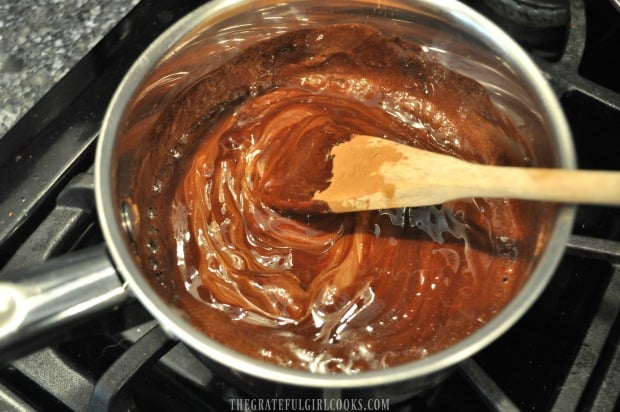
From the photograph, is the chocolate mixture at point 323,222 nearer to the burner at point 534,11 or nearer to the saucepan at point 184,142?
the saucepan at point 184,142

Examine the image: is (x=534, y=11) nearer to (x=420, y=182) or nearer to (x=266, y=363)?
(x=420, y=182)

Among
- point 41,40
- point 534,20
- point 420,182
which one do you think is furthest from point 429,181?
point 41,40

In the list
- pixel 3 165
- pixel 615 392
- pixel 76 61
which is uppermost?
pixel 76 61

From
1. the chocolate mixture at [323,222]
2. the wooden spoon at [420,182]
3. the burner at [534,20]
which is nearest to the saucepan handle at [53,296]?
the chocolate mixture at [323,222]

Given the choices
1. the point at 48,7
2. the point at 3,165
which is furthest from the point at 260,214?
the point at 48,7

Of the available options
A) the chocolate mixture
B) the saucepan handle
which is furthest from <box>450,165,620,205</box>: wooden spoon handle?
the saucepan handle

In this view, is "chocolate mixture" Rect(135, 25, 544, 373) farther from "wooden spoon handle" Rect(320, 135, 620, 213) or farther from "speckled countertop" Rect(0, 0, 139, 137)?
"speckled countertop" Rect(0, 0, 139, 137)

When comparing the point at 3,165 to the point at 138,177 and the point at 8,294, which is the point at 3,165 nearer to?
the point at 138,177
